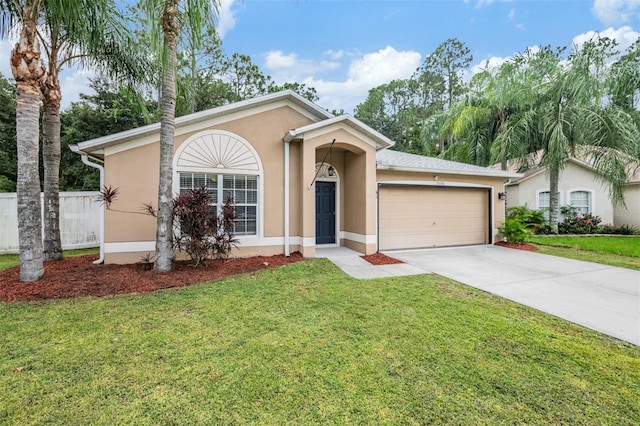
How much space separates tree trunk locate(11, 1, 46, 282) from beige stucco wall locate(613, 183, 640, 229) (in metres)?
23.4

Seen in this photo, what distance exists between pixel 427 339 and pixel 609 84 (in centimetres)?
1537

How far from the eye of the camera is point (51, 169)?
24.0 feet

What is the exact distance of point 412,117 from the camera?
3084 cm

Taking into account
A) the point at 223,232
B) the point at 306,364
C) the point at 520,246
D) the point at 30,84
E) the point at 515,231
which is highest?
the point at 30,84

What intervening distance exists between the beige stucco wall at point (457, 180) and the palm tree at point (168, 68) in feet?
20.4

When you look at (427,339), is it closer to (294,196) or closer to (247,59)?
(294,196)

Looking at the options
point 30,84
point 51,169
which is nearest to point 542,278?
point 30,84

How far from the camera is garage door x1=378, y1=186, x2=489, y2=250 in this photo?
9.61m

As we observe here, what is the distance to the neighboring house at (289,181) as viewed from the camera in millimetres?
7000

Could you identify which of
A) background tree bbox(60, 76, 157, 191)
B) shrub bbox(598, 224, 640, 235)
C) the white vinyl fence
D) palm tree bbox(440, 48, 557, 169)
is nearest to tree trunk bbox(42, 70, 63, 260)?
the white vinyl fence

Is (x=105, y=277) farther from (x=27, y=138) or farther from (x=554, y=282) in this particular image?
(x=554, y=282)

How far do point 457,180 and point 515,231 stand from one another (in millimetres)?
2942

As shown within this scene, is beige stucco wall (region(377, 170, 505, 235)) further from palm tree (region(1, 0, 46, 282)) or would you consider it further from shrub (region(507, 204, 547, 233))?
palm tree (region(1, 0, 46, 282))

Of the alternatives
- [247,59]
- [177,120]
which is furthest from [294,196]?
[247,59]
